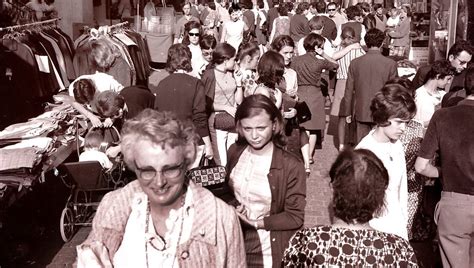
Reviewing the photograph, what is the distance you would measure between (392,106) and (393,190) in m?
0.57

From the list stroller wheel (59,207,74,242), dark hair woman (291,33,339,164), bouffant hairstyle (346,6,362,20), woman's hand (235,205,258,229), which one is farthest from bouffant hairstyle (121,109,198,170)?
bouffant hairstyle (346,6,362,20)

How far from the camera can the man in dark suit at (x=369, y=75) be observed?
8531 mm

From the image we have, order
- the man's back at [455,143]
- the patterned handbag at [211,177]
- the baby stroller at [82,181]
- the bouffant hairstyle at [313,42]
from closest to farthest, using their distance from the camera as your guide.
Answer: the patterned handbag at [211,177] < the man's back at [455,143] < the baby stroller at [82,181] < the bouffant hairstyle at [313,42]

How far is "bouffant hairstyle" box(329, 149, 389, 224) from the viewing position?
307 cm

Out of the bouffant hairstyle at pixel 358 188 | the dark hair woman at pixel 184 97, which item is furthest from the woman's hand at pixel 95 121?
the bouffant hairstyle at pixel 358 188

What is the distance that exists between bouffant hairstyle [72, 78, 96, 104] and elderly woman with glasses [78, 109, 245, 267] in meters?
4.76

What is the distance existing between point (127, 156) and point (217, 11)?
15.8 metres

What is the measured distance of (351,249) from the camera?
298 centimetres

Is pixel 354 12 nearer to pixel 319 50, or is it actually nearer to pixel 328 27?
pixel 328 27

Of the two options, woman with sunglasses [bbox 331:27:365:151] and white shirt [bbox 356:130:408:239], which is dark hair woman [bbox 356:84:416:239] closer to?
white shirt [bbox 356:130:408:239]

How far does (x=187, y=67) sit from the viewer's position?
7.16m

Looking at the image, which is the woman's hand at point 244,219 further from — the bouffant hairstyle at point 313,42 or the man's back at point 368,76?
the bouffant hairstyle at point 313,42

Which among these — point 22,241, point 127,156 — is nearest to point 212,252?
point 127,156

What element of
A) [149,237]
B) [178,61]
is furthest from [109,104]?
[149,237]
